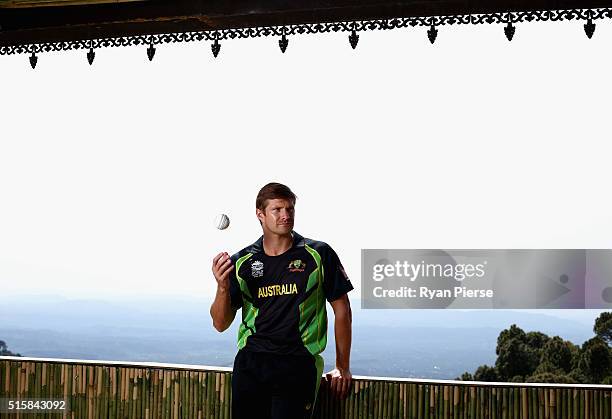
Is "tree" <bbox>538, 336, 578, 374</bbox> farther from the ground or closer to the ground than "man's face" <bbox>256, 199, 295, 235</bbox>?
closer to the ground

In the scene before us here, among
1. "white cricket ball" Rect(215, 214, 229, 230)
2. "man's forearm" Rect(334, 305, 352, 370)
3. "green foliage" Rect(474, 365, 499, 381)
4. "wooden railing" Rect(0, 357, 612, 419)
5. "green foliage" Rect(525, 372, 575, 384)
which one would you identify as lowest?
"green foliage" Rect(474, 365, 499, 381)

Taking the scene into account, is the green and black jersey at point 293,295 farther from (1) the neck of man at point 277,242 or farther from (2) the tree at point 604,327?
(2) the tree at point 604,327

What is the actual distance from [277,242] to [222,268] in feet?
0.70

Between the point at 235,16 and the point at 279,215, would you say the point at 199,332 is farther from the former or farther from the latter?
the point at 279,215

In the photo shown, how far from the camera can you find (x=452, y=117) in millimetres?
18547

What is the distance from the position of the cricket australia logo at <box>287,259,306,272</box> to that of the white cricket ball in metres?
0.33

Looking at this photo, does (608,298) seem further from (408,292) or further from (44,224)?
(44,224)

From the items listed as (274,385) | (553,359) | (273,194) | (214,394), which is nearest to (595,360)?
(553,359)

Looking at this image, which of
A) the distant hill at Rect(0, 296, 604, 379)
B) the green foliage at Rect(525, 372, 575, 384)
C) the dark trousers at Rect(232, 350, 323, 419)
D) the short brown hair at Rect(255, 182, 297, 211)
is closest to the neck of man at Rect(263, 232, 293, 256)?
the short brown hair at Rect(255, 182, 297, 211)

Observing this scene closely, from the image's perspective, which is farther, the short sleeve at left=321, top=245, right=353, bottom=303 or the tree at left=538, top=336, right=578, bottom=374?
the tree at left=538, top=336, right=578, bottom=374

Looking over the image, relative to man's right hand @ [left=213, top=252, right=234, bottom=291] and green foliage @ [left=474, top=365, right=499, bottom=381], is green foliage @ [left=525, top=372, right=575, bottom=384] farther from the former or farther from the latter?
man's right hand @ [left=213, top=252, right=234, bottom=291]

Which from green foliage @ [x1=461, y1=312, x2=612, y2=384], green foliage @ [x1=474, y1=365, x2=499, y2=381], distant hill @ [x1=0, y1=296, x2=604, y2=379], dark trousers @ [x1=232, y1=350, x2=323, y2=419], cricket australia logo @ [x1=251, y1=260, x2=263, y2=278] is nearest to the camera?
dark trousers @ [x1=232, y1=350, x2=323, y2=419]

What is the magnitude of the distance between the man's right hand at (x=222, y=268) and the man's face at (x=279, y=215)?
182mm

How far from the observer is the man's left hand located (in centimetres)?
289
